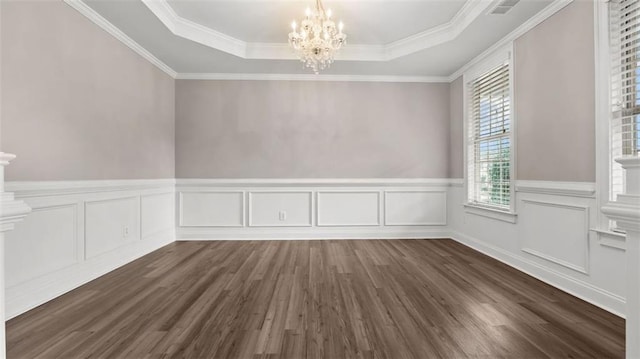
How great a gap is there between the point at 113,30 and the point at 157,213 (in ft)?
8.06

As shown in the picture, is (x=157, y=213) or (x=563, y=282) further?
(x=157, y=213)

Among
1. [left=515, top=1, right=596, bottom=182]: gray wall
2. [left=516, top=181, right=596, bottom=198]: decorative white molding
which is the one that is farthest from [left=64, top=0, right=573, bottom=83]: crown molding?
[left=516, top=181, right=596, bottom=198]: decorative white molding

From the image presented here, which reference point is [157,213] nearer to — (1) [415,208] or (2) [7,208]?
(2) [7,208]

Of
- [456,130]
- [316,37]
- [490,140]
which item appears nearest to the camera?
[316,37]

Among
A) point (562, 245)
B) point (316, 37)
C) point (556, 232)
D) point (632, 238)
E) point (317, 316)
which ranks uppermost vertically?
point (316, 37)

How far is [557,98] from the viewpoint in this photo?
2998 mm

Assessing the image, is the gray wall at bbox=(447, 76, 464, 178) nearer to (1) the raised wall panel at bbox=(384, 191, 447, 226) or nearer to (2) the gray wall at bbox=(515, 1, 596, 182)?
(1) the raised wall panel at bbox=(384, 191, 447, 226)

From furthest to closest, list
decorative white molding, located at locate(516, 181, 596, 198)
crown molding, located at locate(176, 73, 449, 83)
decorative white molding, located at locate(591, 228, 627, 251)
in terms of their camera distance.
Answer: crown molding, located at locate(176, 73, 449, 83) < decorative white molding, located at locate(516, 181, 596, 198) < decorative white molding, located at locate(591, 228, 627, 251)

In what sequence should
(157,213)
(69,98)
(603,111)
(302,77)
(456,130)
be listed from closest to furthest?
(603,111)
(69,98)
(157,213)
(456,130)
(302,77)

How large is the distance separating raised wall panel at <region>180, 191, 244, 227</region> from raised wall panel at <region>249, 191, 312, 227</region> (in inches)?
9.1

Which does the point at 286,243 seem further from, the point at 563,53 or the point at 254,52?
the point at 563,53

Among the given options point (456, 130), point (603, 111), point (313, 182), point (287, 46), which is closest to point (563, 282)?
point (603, 111)

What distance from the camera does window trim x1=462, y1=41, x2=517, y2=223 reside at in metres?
3.63

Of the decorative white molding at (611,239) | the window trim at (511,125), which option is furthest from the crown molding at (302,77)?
the decorative white molding at (611,239)
